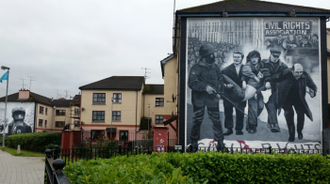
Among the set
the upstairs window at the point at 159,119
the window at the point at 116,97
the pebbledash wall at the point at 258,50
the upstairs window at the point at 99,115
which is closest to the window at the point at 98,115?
the upstairs window at the point at 99,115

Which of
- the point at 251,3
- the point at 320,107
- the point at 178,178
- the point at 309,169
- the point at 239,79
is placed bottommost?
the point at 309,169

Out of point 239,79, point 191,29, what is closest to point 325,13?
point 239,79

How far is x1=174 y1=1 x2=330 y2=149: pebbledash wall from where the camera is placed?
1803 centimetres

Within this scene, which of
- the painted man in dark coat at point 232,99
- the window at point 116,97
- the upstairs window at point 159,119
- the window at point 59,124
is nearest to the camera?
the painted man in dark coat at point 232,99

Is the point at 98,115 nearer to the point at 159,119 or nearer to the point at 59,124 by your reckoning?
the point at 159,119

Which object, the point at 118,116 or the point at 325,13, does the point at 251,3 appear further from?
the point at 118,116

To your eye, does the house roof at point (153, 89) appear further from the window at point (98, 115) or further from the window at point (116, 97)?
the window at point (98, 115)

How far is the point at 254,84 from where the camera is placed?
60.3 ft

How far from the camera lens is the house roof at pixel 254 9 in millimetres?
18859

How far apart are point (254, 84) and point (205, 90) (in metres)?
2.91

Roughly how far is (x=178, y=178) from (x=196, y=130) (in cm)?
1474

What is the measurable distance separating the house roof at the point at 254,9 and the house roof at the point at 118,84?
72.0 ft

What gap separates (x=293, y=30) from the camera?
18.9m

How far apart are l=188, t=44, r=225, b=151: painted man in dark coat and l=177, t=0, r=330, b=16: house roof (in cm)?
246
